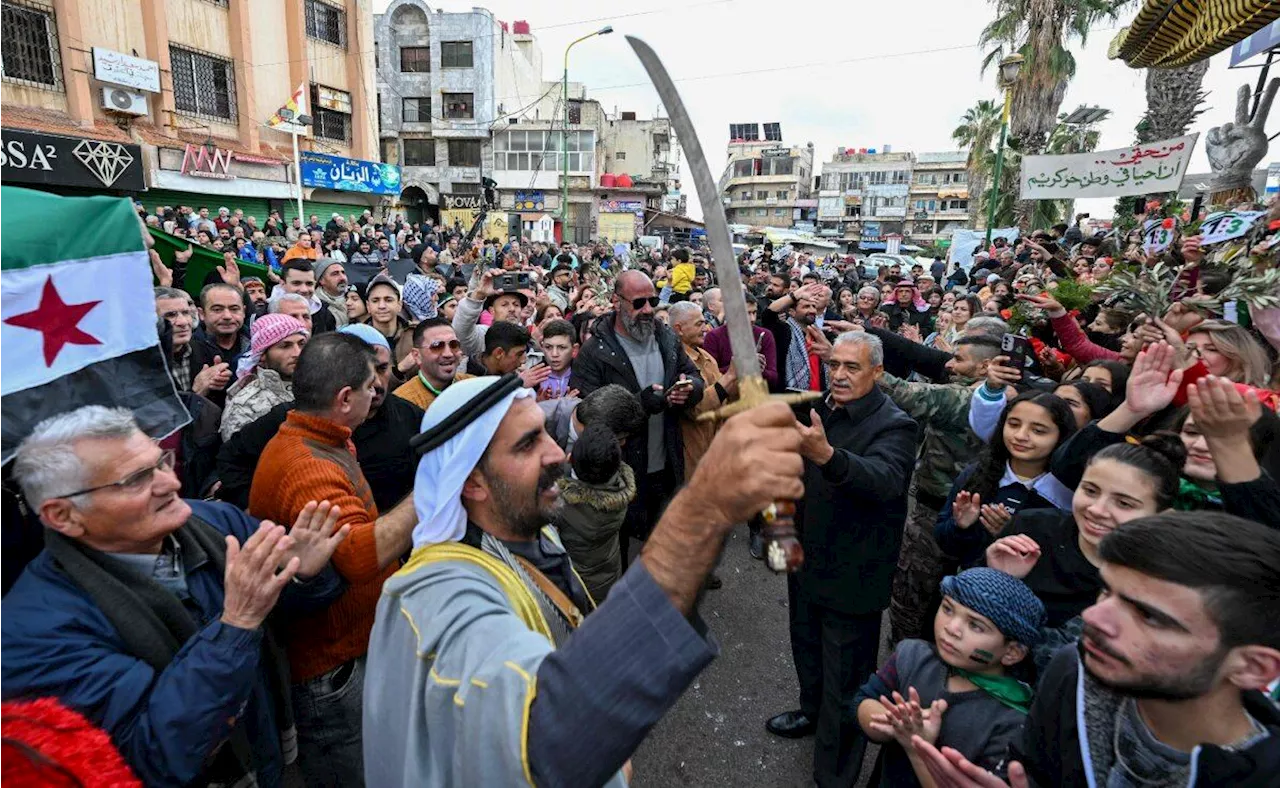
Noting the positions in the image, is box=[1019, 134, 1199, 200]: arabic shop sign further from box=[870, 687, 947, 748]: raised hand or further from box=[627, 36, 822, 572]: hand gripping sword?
box=[627, 36, 822, 572]: hand gripping sword

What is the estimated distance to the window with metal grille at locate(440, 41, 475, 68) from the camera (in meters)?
37.7

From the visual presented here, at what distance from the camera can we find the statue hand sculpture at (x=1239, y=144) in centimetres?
999

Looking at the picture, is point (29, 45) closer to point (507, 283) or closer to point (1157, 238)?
point (507, 283)

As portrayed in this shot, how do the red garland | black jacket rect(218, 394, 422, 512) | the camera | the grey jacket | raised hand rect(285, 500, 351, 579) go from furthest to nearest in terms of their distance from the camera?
the camera
the grey jacket
black jacket rect(218, 394, 422, 512)
raised hand rect(285, 500, 351, 579)
the red garland

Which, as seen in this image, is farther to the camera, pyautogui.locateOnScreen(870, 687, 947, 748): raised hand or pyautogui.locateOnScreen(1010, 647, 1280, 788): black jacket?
pyautogui.locateOnScreen(870, 687, 947, 748): raised hand

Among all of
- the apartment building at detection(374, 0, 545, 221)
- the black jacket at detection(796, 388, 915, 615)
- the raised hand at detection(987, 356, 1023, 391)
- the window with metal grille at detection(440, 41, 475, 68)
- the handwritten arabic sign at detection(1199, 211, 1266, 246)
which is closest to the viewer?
the black jacket at detection(796, 388, 915, 615)

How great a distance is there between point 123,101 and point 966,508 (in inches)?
849

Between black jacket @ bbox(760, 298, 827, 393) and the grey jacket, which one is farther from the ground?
black jacket @ bbox(760, 298, 827, 393)

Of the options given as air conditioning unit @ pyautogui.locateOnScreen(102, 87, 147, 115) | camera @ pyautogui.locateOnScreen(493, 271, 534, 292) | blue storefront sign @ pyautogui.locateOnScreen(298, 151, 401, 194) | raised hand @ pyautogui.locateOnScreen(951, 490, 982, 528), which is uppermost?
air conditioning unit @ pyautogui.locateOnScreen(102, 87, 147, 115)

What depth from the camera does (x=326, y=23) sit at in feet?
77.7

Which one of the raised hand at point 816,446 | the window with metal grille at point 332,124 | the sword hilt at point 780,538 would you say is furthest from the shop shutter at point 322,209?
the sword hilt at point 780,538

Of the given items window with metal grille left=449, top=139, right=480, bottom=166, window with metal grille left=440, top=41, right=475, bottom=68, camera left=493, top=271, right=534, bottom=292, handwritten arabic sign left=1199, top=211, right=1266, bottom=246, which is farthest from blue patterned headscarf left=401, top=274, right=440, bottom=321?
window with metal grille left=440, top=41, right=475, bottom=68

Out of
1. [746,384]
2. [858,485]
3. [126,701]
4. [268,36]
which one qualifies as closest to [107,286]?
[126,701]

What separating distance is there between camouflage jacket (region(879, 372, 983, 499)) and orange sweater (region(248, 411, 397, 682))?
330cm
